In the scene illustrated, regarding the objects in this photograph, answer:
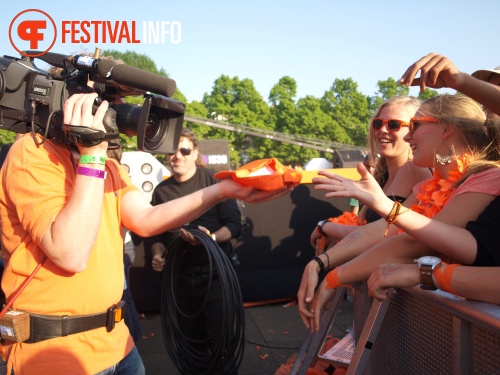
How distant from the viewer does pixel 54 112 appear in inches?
62.4

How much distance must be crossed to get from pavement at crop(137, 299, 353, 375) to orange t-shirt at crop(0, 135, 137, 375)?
2.69 m

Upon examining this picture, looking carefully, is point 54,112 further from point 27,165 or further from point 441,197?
point 441,197

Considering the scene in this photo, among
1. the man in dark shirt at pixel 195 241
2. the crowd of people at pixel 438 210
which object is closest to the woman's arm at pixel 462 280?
the crowd of people at pixel 438 210

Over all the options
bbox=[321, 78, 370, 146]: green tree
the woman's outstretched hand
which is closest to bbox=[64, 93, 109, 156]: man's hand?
the woman's outstretched hand

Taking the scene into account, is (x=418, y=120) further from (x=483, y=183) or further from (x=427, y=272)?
(x=427, y=272)

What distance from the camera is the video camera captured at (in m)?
1.58

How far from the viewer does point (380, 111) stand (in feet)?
9.84

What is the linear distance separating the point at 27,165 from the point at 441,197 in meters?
1.58

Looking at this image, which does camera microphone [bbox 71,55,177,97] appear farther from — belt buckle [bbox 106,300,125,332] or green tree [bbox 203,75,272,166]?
green tree [bbox 203,75,272,166]

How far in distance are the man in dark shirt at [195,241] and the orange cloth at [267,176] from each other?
1659 mm

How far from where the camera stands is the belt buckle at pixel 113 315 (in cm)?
171

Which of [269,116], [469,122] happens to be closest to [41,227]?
[469,122]

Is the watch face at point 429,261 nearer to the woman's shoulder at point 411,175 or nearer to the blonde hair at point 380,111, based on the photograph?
the woman's shoulder at point 411,175

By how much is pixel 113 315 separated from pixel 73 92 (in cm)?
82
